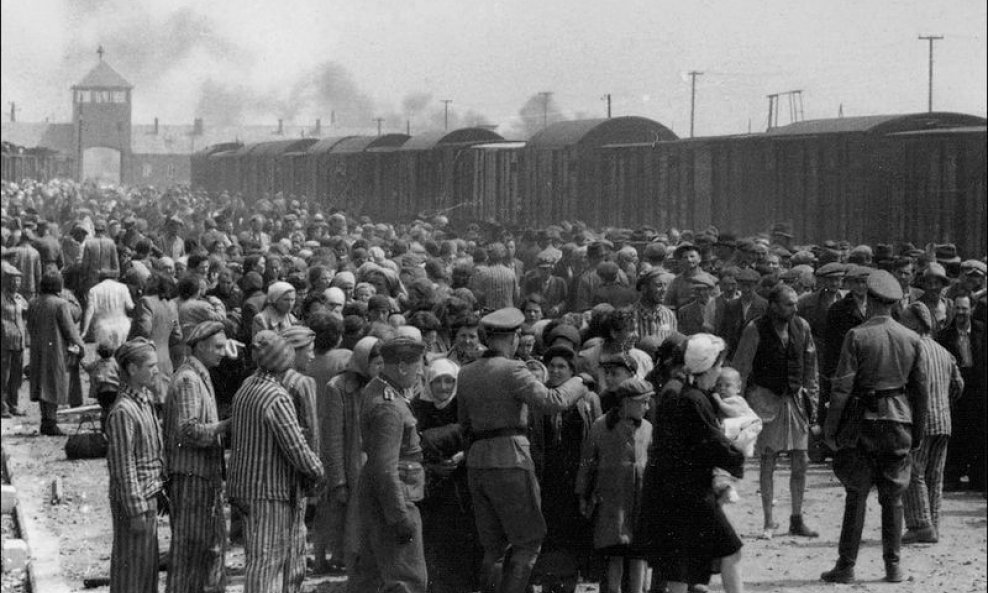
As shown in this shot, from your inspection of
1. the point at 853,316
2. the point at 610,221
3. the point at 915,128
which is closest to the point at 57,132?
the point at 610,221

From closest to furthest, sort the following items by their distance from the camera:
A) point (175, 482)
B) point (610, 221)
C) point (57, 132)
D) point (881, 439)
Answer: point (175, 482) < point (881, 439) < point (610, 221) < point (57, 132)

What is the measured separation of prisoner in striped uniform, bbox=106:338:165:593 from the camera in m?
7.24

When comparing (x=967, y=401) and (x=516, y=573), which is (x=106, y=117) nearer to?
(x=967, y=401)

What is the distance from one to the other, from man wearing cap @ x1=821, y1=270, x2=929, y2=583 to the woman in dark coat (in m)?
1.72

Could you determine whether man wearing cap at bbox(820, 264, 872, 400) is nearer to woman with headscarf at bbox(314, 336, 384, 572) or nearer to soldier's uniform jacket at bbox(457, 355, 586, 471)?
soldier's uniform jacket at bbox(457, 355, 586, 471)

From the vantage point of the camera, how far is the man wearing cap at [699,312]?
11.4 m

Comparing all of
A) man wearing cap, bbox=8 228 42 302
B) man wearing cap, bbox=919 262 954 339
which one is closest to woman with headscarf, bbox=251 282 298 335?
man wearing cap, bbox=919 262 954 339

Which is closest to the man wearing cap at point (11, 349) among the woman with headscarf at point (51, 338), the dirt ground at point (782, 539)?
the woman with headscarf at point (51, 338)

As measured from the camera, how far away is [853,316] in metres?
10.7

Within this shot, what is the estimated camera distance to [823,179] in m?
23.2

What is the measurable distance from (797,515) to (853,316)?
5.42 ft

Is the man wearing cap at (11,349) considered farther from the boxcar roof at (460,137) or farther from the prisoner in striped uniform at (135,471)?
the boxcar roof at (460,137)

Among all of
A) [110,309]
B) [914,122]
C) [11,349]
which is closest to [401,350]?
[110,309]

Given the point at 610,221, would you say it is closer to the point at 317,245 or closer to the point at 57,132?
the point at 317,245
